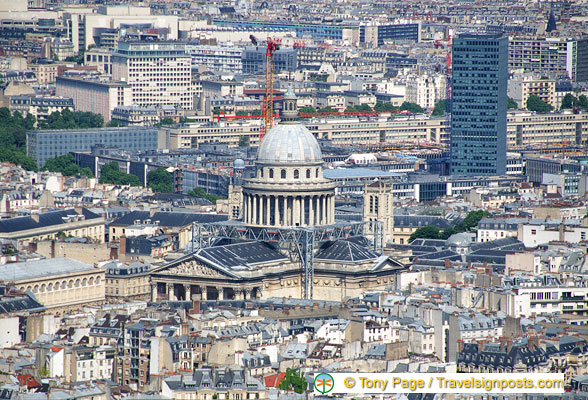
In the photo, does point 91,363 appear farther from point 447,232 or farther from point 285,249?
point 447,232

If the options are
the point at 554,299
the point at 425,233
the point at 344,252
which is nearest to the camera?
the point at 554,299

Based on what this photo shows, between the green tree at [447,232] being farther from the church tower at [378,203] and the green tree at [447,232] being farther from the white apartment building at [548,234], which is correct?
the church tower at [378,203]

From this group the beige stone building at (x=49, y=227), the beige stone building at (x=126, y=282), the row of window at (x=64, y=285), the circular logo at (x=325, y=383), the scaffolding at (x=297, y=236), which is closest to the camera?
the circular logo at (x=325, y=383)

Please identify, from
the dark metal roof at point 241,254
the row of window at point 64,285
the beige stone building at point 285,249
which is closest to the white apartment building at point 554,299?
the beige stone building at point 285,249

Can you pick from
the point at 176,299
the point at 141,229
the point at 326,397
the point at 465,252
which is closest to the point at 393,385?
the point at 326,397

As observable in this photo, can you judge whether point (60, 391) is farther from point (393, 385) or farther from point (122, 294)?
point (122, 294)

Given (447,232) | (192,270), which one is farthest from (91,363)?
(447,232)

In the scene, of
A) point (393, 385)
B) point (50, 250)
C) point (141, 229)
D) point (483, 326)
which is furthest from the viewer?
point (141, 229)
